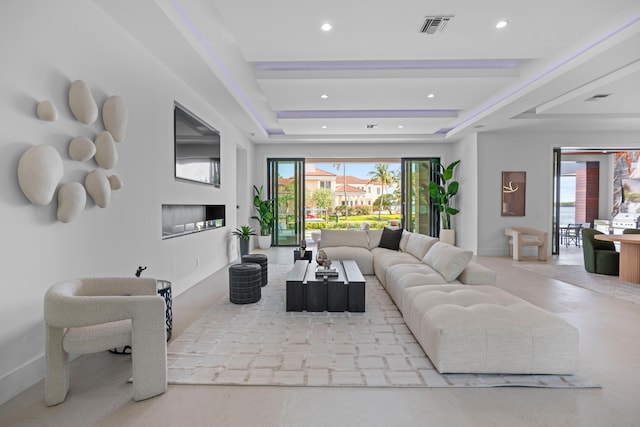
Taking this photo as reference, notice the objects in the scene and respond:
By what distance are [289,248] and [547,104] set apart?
6527 millimetres

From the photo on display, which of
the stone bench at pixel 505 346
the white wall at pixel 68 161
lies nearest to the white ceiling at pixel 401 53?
the white wall at pixel 68 161

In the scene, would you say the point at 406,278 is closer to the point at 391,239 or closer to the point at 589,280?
the point at 391,239

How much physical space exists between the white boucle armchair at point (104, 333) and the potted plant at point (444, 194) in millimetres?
7942

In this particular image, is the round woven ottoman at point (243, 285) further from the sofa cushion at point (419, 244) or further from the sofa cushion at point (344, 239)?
the sofa cushion at point (419, 244)

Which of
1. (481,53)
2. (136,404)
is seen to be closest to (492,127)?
(481,53)

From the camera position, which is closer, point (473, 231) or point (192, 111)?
point (192, 111)

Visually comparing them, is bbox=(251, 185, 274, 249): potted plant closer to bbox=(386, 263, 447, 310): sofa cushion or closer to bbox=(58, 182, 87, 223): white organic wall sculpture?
bbox=(386, 263, 447, 310): sofa cushion

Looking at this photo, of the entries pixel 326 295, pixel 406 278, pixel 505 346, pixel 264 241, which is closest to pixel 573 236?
pixel 264 241

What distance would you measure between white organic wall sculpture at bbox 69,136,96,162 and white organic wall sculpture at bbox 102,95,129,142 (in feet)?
1.21

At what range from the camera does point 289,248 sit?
9.45m

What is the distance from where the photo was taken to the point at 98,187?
278 centimetres

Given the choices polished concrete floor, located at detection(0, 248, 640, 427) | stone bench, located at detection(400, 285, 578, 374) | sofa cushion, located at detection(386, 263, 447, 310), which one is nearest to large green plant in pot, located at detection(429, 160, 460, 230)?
sofa cushion, located at detection(386, 263, 447, 310)

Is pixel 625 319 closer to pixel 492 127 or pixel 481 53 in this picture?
pixel 481 53

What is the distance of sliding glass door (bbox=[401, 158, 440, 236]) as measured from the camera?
966 cm
